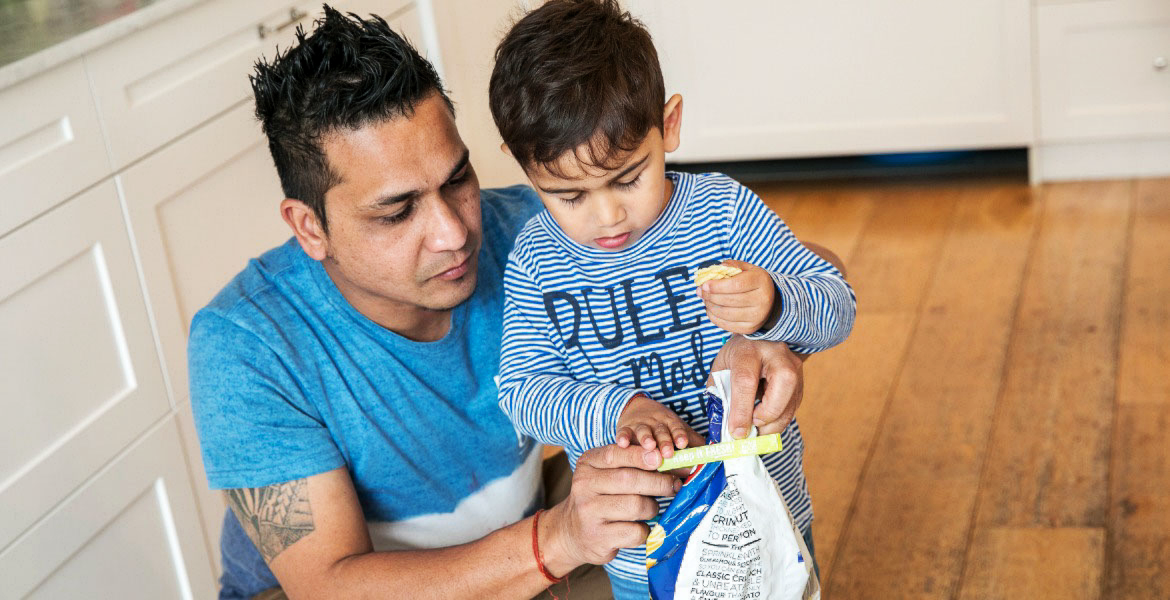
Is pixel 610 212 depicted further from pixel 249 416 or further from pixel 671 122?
pixel 249 416

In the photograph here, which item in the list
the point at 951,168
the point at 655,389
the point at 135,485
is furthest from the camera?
the point at 951,168

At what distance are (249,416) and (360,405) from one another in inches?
5.1

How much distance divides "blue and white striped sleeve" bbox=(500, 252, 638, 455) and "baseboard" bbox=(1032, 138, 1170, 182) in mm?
2479

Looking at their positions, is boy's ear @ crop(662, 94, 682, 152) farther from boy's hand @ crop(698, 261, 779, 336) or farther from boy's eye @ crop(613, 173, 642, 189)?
boy's hand @ crop(698, 261, 779, 336)

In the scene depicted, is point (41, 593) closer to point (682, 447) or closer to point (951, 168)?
point (682, 447)

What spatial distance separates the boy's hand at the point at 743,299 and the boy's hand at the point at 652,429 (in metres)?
0.10

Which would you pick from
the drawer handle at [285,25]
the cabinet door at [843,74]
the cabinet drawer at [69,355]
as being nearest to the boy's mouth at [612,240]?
the cabinet drawer at [69,355]

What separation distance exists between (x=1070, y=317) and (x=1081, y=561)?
0.87m

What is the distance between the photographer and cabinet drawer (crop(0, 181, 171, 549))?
158 centimetres

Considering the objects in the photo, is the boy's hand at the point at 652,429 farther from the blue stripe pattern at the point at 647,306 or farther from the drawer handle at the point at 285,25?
the drawer handle at the point at 285,25

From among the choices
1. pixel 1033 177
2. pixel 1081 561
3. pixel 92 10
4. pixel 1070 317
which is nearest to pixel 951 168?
pixel 1033 177

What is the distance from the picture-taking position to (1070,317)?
8.68ft

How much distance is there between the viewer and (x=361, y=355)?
4.51 ft

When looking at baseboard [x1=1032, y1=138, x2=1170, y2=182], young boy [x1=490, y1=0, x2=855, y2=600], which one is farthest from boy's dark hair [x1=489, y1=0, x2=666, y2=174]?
baseboard [x1=1032, y1=138, x2=1170, y2=182]
